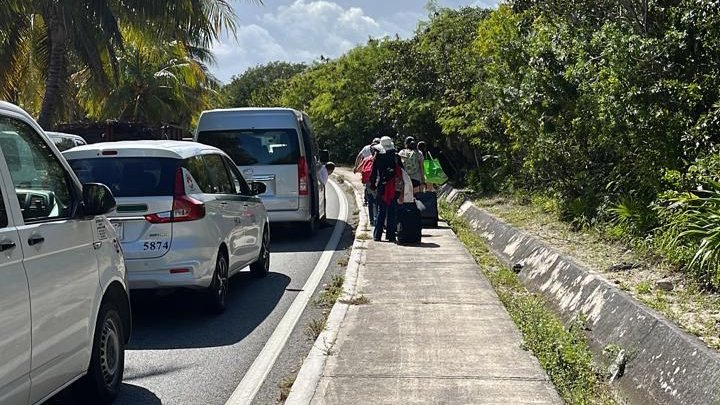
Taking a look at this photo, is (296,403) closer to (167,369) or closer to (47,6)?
(167,369)

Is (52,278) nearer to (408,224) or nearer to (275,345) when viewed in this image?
(275,345)

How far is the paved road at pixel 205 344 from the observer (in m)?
6.15

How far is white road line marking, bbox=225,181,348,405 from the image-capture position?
6059mm

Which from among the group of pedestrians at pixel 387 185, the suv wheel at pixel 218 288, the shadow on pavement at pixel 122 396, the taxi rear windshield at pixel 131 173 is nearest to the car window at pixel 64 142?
the group of pedestrians at pixel 387 185

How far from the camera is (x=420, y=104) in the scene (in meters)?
24.8

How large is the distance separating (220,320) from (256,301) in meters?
1.01

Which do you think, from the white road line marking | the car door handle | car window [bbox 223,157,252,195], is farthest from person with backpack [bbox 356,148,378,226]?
the car door handle

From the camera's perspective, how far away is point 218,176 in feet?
31.7

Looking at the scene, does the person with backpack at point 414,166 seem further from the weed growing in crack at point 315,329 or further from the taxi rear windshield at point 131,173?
the weed growing in crack at point 315,329

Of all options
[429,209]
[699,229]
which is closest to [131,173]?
[699,229]

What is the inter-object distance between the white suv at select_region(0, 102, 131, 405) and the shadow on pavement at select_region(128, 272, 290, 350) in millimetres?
1536

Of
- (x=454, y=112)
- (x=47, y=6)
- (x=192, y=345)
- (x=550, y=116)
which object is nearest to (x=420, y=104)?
(x=454, y=112)

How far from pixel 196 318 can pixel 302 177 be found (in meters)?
6.35

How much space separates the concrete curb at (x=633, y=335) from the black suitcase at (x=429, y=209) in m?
5.47
